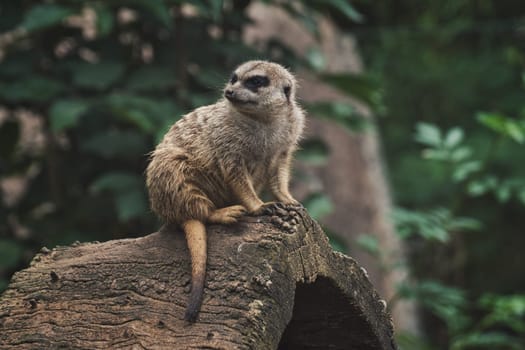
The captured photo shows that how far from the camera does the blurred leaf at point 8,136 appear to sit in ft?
14.0

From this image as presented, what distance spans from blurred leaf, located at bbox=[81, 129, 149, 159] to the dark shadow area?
1.62m

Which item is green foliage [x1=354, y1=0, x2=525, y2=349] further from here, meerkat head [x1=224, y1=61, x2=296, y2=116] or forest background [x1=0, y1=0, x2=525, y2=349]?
meerkat head [x1=224, y1=61, x2=296, y2=116]

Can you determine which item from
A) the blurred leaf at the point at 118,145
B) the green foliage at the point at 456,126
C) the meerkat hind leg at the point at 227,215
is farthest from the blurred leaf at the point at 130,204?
the green foliage at the point at 456,126

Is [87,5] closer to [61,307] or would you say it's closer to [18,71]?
[18,71]

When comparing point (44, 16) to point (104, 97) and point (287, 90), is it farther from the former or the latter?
point (287, 90)

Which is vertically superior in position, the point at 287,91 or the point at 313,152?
the point at 313,152

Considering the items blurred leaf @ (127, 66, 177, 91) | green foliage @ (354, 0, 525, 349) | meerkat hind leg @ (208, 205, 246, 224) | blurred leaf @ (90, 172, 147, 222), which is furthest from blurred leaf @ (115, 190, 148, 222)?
green foliage @ (354, 0, 525, 349)

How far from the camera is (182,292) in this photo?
6.88 ft

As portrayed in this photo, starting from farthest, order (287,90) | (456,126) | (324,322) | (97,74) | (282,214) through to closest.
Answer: (456,126) → (97,74) → (287,90) → (324,322) → (282,214)

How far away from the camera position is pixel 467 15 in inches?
285

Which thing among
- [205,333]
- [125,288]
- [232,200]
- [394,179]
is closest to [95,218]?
[232,200]

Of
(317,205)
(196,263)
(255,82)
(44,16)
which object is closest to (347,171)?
(317,205)

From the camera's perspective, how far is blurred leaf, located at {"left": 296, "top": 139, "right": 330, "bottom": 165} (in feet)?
14.0

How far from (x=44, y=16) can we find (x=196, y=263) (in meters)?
1.94
